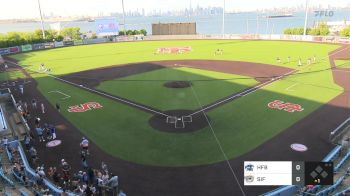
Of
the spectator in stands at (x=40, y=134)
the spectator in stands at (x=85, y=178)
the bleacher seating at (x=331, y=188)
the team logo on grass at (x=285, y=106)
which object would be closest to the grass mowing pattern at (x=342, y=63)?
the team logo on grass at (x=285, y=106)

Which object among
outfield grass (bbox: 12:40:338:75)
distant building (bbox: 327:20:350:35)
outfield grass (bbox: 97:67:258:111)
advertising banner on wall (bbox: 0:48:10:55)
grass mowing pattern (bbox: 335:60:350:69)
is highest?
distant building (bbox: 327:20:350:35)

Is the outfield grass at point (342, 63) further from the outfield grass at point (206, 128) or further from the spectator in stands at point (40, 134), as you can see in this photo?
the spectator in stands at point (40, 134)

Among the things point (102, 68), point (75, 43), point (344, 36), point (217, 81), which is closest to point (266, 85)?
point (217, 81)

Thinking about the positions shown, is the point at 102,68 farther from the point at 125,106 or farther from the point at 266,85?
the point at 266,85

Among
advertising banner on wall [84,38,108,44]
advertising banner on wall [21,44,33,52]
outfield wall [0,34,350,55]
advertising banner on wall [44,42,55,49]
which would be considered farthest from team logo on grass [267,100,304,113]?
advertising banner on wall [44,42,55,49]

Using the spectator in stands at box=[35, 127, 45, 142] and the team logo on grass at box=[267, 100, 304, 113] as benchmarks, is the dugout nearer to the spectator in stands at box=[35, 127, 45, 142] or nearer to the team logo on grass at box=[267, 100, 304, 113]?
the team logo on grass at box=[267, 100, 304, 113]

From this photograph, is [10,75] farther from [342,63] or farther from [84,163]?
[342,63]
